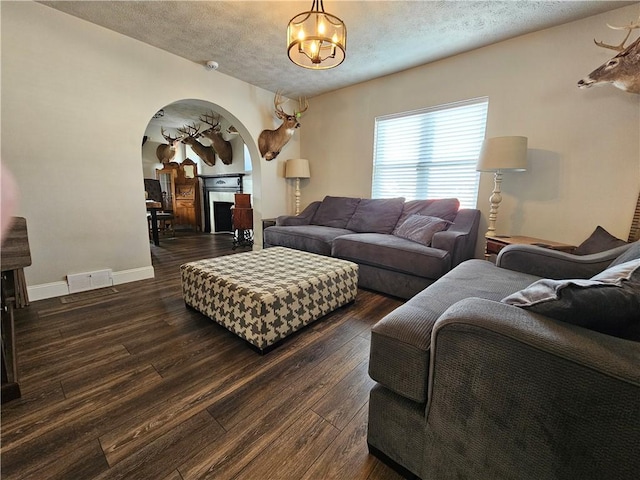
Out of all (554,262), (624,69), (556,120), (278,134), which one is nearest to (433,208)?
(556,120)

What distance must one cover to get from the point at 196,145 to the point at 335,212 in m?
4.22

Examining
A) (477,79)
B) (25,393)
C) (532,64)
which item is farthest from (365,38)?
(25,393)

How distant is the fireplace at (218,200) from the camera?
5960mm

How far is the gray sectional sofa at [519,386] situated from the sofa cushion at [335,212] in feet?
9.03

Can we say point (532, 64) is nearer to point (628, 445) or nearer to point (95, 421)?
point (628, 445)

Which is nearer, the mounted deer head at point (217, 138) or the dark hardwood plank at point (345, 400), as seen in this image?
the dark hardwood plank at point (345, 400)

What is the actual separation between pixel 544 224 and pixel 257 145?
3.62 meters

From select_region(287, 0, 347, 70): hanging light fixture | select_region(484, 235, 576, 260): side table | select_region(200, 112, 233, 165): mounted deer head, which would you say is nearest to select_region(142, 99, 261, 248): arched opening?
select_region(200, 112, 233, 165): mounted deer head

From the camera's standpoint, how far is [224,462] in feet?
3.31

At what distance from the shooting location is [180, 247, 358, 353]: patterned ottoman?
5.33 ft

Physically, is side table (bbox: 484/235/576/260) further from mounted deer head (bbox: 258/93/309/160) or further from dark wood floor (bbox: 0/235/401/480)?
mounted deer head (bbox: 258/93/309/160)

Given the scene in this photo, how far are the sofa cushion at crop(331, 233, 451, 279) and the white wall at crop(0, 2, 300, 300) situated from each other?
2293 millimetres

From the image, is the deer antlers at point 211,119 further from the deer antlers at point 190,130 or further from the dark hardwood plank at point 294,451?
the dark hardwood plank at point 294,451

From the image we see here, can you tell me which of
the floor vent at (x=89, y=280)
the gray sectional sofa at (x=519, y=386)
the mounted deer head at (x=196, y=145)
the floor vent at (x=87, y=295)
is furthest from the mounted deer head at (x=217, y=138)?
the gray sectional sofa at (x=519, y=386)
